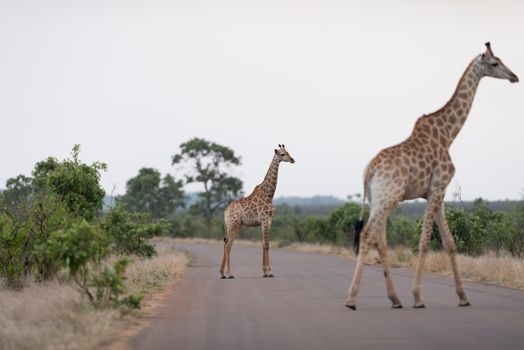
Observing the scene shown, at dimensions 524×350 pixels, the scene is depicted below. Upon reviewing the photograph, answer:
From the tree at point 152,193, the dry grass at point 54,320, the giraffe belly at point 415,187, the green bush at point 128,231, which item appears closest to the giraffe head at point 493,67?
the giraffe belly at point 415,187

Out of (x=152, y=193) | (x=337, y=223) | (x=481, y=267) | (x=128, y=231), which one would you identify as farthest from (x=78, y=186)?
(x=152, y=193)

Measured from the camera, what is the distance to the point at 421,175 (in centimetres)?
1337

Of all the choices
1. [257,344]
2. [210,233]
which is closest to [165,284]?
[257,344]

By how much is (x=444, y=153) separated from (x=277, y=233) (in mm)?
43781

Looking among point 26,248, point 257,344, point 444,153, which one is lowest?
point 257,344

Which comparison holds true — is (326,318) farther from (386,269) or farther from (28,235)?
(28,235)

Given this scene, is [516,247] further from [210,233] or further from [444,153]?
[210,233]

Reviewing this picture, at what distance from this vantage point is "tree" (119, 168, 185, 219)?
74.0 m

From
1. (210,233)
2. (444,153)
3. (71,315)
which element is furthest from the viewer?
(210,233)

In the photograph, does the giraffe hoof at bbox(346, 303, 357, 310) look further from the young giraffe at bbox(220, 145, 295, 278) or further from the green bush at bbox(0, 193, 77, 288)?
the young giraffe at bbox(220, 145, 295, 278)

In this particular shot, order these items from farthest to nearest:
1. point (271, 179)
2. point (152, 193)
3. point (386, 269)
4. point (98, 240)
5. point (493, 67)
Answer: point (152, 193) → point (271, 179) → point (98, 240) → point (493, 67) → point (386, 269)

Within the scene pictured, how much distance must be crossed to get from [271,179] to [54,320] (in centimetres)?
1194

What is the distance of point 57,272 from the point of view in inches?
758

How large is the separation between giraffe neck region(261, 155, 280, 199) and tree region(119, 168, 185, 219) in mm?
50972
